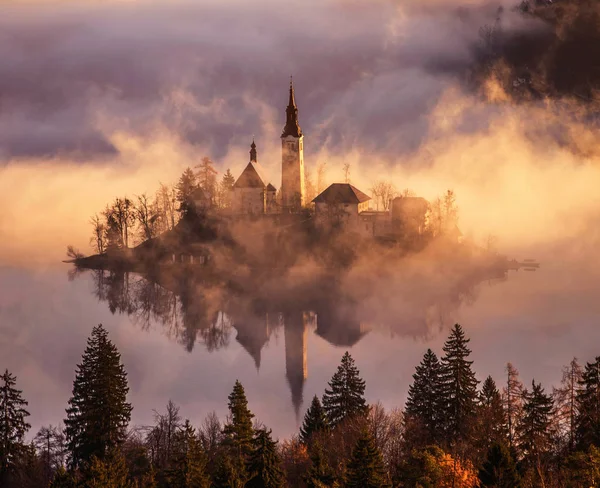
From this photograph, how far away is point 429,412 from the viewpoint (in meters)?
57.4

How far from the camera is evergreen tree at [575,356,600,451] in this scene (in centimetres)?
5012

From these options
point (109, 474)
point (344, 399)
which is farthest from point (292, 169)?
point (109, 474)

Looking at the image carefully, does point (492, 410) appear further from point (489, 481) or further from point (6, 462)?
point (6, 462)

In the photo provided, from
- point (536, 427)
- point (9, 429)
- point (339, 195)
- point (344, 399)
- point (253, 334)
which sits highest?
point (339, 195)

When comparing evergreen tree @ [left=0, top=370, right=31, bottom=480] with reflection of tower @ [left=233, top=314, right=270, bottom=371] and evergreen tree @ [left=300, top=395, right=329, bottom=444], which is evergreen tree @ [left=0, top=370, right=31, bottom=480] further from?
reflection of tower @ [left=233, top=314, right=270, bottom=371]

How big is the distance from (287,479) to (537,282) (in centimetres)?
6885

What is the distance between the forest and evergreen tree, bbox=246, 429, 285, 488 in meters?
0.05

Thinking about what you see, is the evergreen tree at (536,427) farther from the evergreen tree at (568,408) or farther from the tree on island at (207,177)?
the tree on island at (207,177)

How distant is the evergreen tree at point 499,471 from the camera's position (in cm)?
4228

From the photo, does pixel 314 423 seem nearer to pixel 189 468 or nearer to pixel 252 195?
pixel 189 468

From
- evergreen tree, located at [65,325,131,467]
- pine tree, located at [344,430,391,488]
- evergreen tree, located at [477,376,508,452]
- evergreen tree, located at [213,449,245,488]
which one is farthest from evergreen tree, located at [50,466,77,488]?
evergreen tree, located at [477,376,508,452]

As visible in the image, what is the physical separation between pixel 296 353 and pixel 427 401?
99.1 feet

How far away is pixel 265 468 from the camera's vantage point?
4725 cm

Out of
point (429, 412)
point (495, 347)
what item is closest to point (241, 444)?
point (429, 412)
